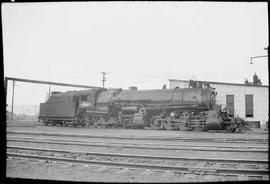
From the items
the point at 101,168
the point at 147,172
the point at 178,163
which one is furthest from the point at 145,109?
the point at 147,172

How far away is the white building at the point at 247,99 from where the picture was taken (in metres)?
25.9

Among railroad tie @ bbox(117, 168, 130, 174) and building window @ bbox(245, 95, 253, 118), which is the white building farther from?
railroad tie @ bbox(117, 168, 130, 174)

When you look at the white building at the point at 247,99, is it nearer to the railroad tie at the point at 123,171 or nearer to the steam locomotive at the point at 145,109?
the steam locomotive at the point at 145,109

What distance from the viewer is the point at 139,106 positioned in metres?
18.4

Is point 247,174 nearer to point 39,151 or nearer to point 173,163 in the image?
point 173,163

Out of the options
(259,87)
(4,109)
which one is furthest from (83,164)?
(259,87)

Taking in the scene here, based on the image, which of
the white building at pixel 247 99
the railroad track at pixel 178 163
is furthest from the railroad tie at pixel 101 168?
the white building at pixel 247 99

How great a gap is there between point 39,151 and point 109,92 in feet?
39.1

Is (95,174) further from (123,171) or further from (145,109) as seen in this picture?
(145,109)

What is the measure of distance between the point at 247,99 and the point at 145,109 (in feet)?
45.1

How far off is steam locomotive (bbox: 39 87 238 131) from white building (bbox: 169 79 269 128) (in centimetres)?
973

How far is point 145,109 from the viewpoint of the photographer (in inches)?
707

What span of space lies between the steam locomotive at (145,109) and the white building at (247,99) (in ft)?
31.9

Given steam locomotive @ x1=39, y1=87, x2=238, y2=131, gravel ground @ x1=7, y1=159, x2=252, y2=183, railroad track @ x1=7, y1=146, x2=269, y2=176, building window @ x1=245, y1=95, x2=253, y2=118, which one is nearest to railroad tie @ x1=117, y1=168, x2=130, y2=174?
gravel ground @ x1=7, y1=159, x2=252, y2=183
